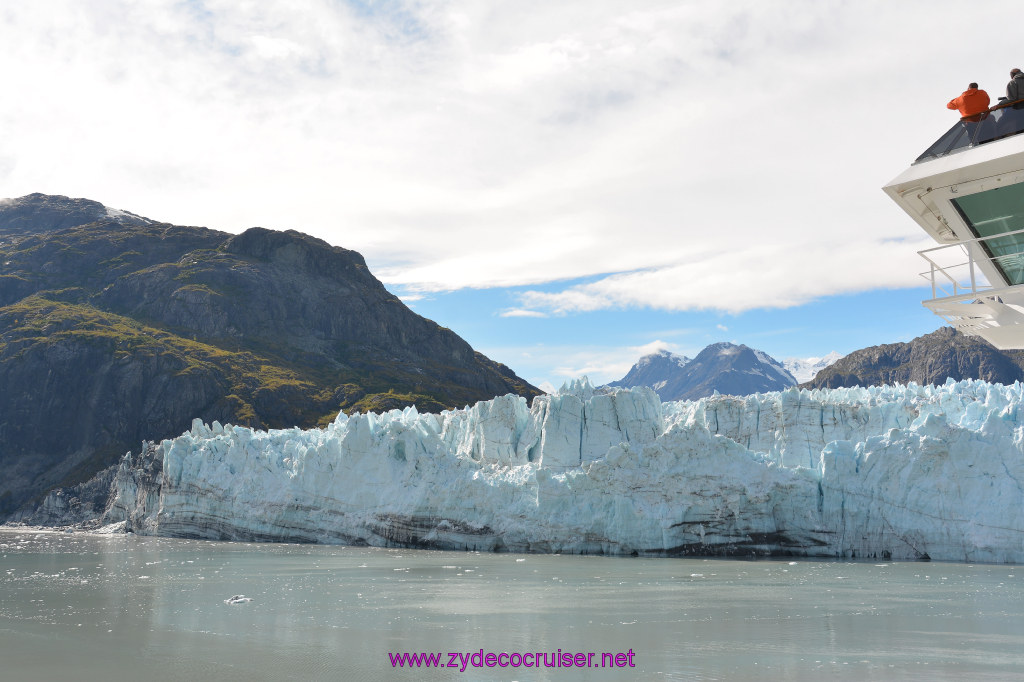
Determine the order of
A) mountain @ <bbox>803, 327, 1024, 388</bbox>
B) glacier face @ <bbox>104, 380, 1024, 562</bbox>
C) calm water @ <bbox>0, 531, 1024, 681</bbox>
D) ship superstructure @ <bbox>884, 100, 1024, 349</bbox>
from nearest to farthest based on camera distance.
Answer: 1. ship superstructure @ <bbox>884, 100, 1024, 349</bbox>
2. calm water @ <bbox>0, 531, 1024, 681</bbox>
3. glacier face @ <bbox>104, 380, 1024, 562</bbox>
4. mountain @ <bbox>803, 327, 1024, 388</bbox>

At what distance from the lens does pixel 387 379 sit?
306 ft

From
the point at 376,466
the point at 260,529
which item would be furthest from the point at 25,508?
the point at 376,466

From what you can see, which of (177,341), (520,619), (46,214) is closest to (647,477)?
(520,619)

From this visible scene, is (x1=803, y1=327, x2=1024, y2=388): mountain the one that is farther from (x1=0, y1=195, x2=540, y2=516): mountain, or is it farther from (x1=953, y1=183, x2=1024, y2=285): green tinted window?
(x1=953, y1=183, x2=1024, y2=285): green tinted window

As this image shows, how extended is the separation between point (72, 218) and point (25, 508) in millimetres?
77143

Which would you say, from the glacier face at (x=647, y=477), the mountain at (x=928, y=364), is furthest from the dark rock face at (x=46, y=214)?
the mountain at (x=928, y=364)

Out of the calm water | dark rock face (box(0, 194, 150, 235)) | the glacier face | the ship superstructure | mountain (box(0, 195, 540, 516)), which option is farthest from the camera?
dark rock face (box(0, 194, 150, 235))

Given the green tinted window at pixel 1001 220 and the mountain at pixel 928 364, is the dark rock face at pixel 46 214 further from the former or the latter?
the green tinted window at pixel 1001 220

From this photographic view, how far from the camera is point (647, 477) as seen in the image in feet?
99.2

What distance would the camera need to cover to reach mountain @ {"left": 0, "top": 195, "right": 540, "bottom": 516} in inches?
2950

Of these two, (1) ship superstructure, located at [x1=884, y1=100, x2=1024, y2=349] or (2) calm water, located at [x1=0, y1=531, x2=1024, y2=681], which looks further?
(2) calm water, located at [x1=0, y1=531, x2=1024, y2=681]

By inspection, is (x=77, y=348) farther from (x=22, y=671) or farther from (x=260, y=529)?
(x=22, y=671)

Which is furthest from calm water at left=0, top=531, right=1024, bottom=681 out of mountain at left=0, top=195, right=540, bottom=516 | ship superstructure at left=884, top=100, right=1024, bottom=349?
mountain at left=0, top=195, right=540, bottom=516

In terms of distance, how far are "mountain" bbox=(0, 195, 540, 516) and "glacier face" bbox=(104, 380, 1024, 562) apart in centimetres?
3640
